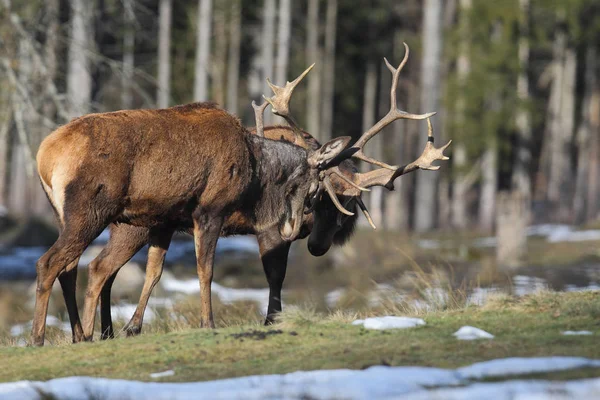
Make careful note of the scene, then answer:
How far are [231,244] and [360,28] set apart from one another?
2659cm

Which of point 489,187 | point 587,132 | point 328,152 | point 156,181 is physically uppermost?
point 328,152

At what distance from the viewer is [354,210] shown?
11.5m

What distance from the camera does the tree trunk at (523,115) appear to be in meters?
34.1

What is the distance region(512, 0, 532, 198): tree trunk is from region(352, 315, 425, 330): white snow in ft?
87.1

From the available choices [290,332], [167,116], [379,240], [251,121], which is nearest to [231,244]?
[379,240]

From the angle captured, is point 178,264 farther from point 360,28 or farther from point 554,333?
point 360,28

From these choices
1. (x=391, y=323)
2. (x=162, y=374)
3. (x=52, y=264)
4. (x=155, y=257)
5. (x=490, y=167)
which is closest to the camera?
(x=162, y=374)

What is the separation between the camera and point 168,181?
8617mm

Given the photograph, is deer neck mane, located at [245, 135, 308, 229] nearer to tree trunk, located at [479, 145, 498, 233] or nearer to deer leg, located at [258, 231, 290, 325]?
deer leg, located at [258, 231, 290, 325]

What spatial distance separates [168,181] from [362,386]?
3.48 meters

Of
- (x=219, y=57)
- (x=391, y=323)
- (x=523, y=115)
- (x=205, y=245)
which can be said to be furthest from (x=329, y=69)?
(x=391, y=323)

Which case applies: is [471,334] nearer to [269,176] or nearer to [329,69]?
[269,176]

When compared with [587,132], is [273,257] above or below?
above

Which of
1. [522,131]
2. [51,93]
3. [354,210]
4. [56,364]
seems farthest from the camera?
[522,131]
